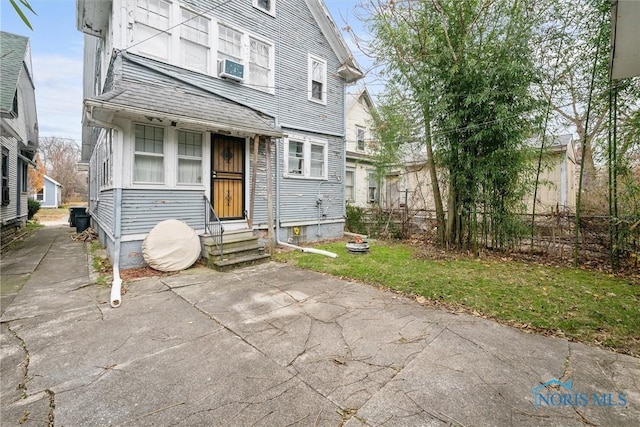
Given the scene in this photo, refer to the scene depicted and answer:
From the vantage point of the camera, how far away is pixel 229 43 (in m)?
7.22

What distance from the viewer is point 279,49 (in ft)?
27.4

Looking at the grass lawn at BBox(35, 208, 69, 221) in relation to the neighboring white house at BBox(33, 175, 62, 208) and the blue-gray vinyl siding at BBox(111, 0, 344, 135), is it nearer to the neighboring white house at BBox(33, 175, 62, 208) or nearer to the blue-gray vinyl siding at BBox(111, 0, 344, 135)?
the neighboring white house at BBox(33, 175, 62, 208)

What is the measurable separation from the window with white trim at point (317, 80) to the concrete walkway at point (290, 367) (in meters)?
7.22

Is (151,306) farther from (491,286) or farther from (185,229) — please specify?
(491,286)

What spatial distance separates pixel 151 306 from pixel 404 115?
25.6ft

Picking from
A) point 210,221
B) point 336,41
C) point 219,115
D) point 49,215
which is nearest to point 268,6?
point 336,41

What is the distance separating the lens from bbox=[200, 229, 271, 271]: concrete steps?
5.83 meters

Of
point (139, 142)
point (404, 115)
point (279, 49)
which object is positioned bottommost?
point (139, 142)

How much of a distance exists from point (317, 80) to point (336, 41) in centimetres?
162

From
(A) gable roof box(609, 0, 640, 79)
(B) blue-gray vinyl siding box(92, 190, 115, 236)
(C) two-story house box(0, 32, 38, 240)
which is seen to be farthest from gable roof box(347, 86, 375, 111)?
(A) gable roof box(609, 0, 640, 79)

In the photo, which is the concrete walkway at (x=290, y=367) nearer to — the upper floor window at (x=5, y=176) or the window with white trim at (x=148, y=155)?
the window with white trim at (x=148, y=155)

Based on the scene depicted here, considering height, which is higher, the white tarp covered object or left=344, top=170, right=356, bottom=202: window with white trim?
left=344, top=170, right=356, bottom=202: window with white trim

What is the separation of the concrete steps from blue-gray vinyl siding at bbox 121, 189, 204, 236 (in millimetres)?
590

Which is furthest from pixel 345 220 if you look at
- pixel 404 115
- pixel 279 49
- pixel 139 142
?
pixel 139 142
